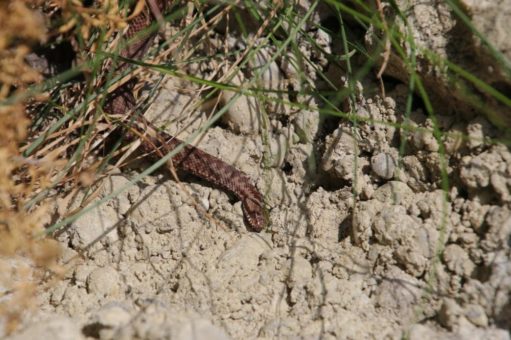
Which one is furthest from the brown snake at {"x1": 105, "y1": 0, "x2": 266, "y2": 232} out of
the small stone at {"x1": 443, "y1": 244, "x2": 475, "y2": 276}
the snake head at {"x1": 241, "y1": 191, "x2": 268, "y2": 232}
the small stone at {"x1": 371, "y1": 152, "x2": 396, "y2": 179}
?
the small stone at {"x1": 443, "y1": 244, "x2": 475, "y2": 276}

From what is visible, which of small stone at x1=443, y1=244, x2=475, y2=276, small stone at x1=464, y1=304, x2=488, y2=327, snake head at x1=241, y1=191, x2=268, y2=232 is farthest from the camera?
snake head at x1=241, y1=191, x2=268, y2=232

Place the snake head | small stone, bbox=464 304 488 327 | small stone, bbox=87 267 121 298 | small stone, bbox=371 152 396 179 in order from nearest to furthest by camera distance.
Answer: small stone, bbox=464 304 488 327, small stone, bbox=87 267 121 298, small stone, bbox=371 152 396 179, the snake head

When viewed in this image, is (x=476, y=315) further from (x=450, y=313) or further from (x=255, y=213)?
(x=255, y=213)

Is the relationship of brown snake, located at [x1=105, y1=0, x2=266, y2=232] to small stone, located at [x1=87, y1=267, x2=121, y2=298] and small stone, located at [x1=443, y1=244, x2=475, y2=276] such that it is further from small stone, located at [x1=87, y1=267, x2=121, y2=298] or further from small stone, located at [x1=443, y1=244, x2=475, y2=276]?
small stone, located at [x1=443, y1=244, x2=475, y2=276]

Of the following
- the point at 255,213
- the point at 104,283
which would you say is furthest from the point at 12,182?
the point at 255,213

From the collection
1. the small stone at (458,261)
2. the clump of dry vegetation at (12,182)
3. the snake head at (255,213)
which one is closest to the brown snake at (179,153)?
the snake head at (255,213)

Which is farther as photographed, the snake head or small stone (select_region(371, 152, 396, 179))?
the snake head

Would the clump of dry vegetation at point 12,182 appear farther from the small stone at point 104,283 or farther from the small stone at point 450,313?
the small stone at point 450,313

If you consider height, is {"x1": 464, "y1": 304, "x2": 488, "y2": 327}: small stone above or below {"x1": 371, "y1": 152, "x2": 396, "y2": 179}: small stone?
below
